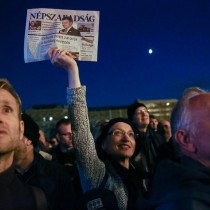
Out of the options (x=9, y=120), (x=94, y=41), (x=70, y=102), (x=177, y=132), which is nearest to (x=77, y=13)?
(x=94, y=41)

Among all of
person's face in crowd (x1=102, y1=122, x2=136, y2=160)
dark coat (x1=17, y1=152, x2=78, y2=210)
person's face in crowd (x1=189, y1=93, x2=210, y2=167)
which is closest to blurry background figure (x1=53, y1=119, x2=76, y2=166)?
person's face in crowd (x1=102, y1=122, x2=136, y2=160)

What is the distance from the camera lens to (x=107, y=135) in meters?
3.84

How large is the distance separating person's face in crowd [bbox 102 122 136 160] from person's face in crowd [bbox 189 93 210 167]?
152 cm

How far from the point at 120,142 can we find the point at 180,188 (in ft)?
5.90

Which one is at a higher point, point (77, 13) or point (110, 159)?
point (77, 13)

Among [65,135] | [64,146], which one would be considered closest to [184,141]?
[64,146]

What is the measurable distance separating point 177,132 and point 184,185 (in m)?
0.45

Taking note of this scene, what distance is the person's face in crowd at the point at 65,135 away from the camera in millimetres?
6316

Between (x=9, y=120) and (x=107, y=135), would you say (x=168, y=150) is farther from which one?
(x=9, y=120)

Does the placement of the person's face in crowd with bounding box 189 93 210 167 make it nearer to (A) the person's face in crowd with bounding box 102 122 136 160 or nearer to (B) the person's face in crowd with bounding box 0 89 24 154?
(B) the person's face in crowd with bounding box 0 89 24 154

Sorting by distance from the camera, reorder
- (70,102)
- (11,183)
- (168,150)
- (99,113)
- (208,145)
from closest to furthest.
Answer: (208,145), (11,183), (70,102), (168,150), (99,113)

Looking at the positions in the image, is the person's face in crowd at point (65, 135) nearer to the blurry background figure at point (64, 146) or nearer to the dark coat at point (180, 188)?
the blurry background figure at point (64, 146)

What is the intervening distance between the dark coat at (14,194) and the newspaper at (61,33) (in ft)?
4.64

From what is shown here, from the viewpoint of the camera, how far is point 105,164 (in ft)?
11.4
